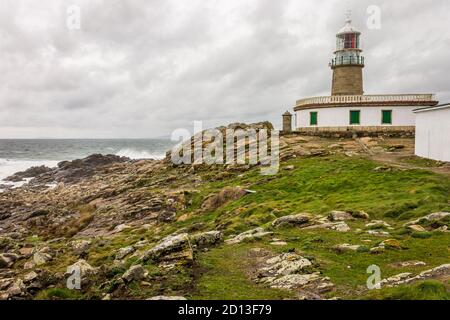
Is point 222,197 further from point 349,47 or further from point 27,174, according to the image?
point 27,174

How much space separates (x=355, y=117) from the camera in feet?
139

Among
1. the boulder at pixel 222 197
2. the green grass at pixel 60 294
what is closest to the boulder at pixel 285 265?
the green grass at pixel 60 294

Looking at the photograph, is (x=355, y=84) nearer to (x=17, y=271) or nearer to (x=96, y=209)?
(x=96, y=209)

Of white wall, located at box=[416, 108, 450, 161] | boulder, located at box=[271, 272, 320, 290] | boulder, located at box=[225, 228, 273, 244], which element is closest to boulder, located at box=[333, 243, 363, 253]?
boulder, located at box=[271, 272, 320, 290]

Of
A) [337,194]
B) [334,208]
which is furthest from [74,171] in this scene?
[334,208]

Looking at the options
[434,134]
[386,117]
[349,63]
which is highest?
[349,63]

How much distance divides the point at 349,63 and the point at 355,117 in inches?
323

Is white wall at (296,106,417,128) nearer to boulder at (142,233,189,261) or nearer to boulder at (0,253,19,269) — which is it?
boulder at (142,233,189,261)

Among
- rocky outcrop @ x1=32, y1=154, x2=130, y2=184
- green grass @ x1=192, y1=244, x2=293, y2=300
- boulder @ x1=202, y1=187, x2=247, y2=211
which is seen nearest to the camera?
green grass @ x1=192, y1=244, x2=293, y2=300

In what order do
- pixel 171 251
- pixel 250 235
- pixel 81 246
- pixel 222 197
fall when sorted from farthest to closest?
pixel 222 197 < pixel 81 246 < pixel 250 235 < pixel 171 251

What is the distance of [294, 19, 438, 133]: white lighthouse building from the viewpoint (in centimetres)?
4141

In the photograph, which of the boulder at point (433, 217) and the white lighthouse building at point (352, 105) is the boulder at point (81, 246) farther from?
the white lighthouse building at point (352, 105)

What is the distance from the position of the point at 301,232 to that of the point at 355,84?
36.1m

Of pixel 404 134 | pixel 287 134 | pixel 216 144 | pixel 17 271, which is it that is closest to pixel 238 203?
pixel 17 271
